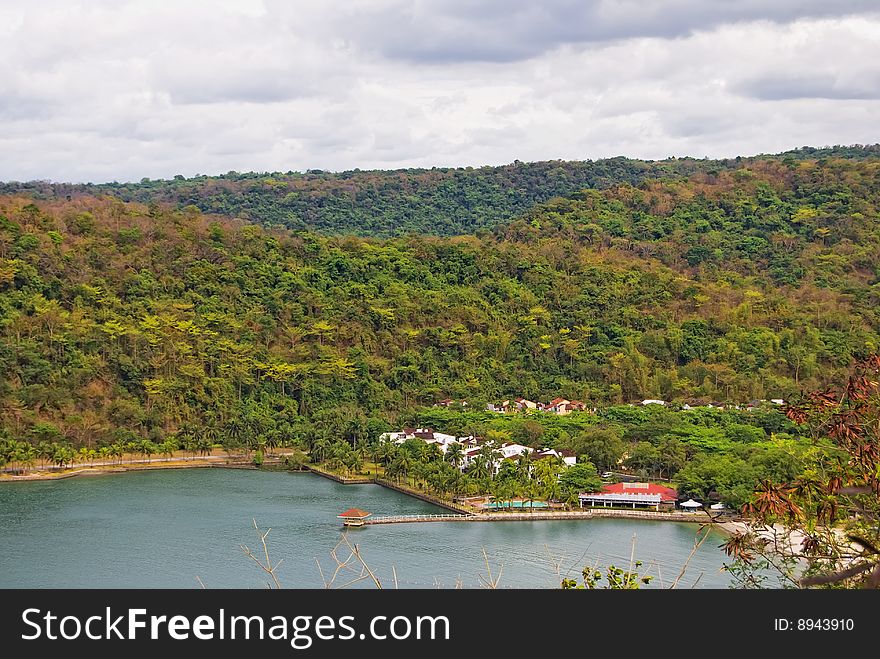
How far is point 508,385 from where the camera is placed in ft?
105

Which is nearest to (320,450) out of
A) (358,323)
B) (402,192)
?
(358,323)

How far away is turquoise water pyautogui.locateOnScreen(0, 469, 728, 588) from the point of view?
54.3 feet

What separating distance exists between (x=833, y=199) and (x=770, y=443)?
22792 millimetres

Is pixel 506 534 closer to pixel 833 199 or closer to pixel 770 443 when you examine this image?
pixel 770 443

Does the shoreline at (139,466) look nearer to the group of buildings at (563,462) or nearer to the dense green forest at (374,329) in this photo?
the dense green forest at (374,329)

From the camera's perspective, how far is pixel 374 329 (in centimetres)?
3362

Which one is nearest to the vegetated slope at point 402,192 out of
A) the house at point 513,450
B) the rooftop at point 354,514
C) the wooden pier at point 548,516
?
the house at point 513,450

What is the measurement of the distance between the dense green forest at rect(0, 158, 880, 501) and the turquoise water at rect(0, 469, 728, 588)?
12.6ft

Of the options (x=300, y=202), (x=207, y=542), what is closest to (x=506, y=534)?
(x=207, y=542)

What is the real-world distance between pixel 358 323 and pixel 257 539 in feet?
50.1

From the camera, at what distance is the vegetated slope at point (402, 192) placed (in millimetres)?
58938

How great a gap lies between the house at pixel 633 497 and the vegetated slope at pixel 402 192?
3387 centimetres

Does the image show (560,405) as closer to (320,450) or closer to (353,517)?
(320,450)

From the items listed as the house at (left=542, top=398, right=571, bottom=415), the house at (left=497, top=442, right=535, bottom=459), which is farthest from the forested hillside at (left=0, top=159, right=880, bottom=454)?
the house at (left=497, top=442, right=535, bottom=459)
